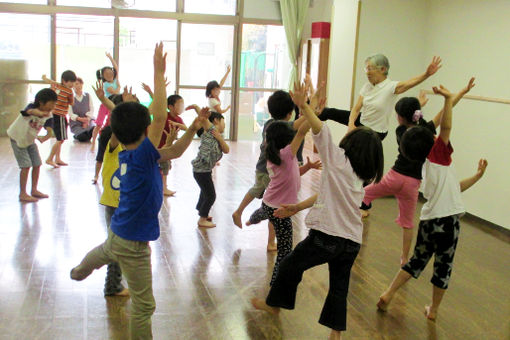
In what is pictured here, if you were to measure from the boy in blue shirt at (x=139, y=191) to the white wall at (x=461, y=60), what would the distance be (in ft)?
13.4

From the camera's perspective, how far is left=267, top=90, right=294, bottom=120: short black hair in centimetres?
393

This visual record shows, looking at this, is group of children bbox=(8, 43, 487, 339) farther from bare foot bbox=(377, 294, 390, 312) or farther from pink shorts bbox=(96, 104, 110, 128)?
pink shorts bbox=(96, 104, 110, 128)

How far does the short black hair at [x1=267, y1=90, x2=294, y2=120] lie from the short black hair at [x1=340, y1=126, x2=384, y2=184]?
48.4 inches

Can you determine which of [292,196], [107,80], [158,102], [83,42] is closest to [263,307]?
[292,196]

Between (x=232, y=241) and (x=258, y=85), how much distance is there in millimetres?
7002

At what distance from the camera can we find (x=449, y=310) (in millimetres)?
3619

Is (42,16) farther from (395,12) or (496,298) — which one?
(496,298)

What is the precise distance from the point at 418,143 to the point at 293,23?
7.92m

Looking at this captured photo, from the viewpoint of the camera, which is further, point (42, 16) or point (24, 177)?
point (42, 16)

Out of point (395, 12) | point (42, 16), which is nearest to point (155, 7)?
point (42, 16)

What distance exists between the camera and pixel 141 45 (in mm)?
11023

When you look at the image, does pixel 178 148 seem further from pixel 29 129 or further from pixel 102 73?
pixel 102 73

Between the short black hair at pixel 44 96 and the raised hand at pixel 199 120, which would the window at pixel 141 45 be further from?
the raised hand at pixel 199 120

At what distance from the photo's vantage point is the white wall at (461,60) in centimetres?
566
